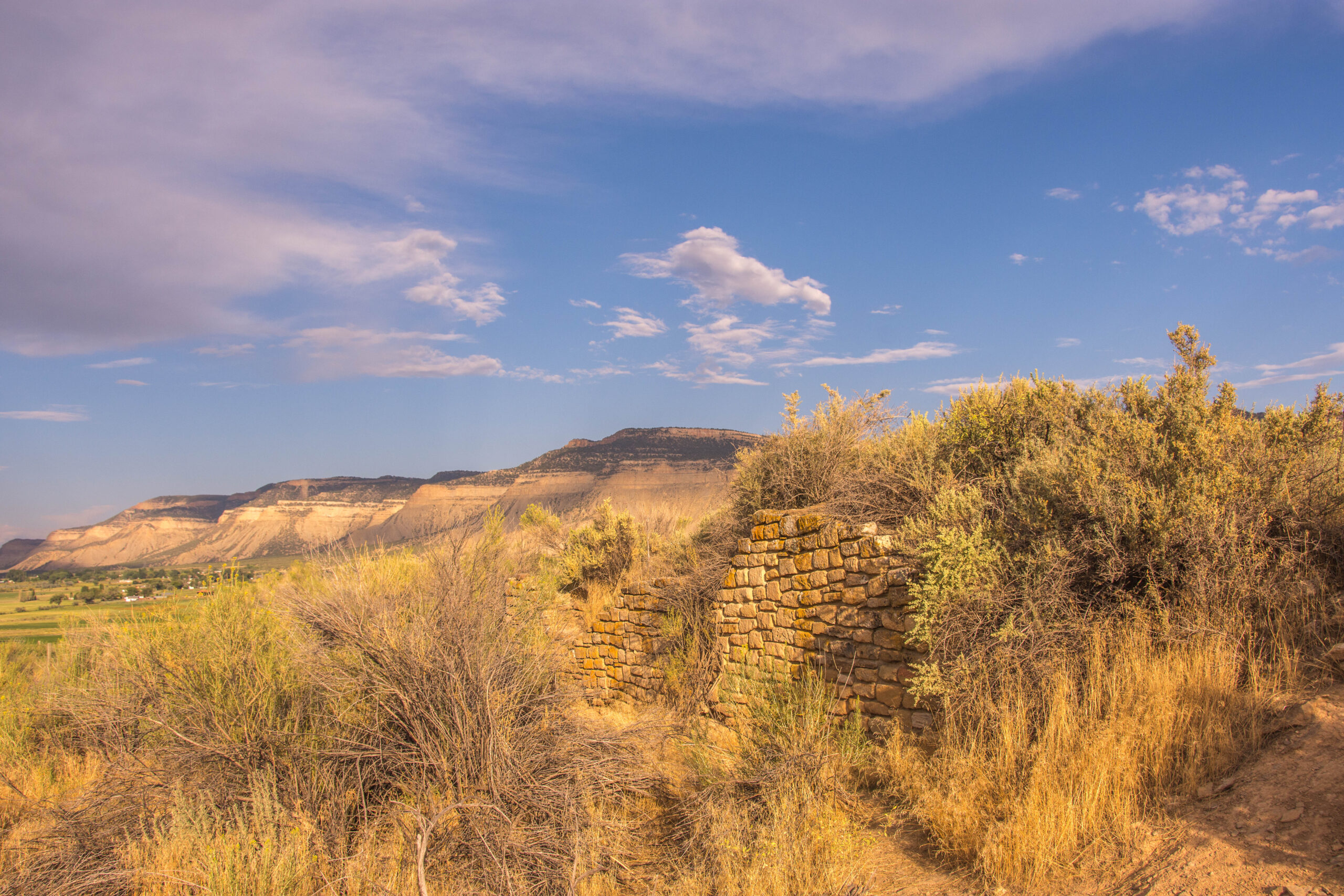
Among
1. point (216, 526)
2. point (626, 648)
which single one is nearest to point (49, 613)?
point (626, 648)

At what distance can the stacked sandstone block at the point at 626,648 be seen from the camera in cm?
899

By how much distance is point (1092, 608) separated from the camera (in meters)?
4.59

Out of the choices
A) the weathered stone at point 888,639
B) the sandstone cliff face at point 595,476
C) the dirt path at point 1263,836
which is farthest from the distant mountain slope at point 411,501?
the dirt path at point 1263,836

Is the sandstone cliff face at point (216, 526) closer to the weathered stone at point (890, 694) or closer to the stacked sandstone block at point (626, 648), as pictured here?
the stacked sandstone block at point (626, 648)

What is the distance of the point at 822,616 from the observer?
6340 mm

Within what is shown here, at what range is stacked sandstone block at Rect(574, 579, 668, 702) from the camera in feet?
29.5

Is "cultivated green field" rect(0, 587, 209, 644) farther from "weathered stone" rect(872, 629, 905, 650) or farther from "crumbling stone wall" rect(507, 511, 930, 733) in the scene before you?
"weathered stone" rect(872, 629, 905, 650)

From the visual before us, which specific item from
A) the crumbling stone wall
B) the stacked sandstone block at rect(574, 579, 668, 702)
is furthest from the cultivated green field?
the stacked sandstone block at rect(574, 579, 668, 702)

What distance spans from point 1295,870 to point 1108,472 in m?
2.75

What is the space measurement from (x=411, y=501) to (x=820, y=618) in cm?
4788

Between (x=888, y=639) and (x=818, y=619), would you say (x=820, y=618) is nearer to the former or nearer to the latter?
(x=818, y=619)

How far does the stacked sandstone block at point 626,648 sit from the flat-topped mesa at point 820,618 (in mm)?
317

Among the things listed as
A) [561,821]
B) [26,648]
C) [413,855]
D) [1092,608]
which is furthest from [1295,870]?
[26,648]

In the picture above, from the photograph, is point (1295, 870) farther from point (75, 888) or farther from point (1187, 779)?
point (75, 888)
